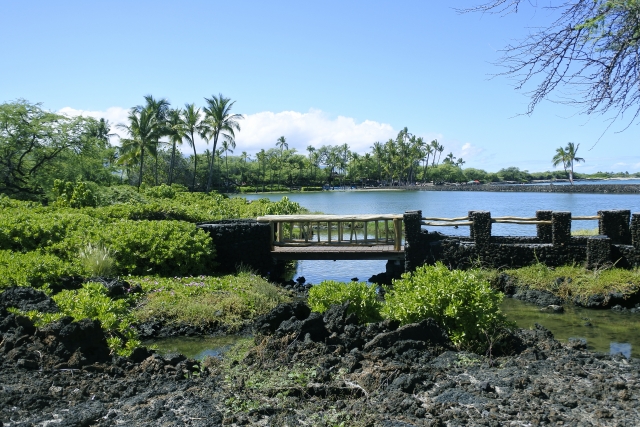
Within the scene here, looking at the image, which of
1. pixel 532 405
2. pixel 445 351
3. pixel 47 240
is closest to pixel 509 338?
pixel 445 351

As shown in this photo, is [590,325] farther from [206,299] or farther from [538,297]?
[206,299]

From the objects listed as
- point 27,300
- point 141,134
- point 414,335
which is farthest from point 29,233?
point 141,134

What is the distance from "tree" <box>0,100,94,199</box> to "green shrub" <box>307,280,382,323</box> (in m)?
27.2

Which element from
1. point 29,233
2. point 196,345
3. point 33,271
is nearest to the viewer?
point 196,345

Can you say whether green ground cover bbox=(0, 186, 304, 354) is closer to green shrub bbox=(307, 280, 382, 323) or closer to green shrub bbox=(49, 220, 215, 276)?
green shrub bbox=(49, 220, 215, 276)

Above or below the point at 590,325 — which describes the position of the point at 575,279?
above

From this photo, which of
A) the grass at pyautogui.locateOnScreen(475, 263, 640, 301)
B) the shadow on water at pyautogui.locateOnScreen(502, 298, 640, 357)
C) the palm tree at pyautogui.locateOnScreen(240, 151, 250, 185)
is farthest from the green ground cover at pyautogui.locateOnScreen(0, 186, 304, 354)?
the palm tree at pyautogui.locateOnScreen(240, 151, 250, 185)

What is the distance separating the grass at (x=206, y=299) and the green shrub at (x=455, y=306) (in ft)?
12.3

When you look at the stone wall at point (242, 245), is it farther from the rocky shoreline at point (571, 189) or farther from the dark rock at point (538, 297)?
the rocky shoreline at point (571, 189)

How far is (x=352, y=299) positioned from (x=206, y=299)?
373 centimetres

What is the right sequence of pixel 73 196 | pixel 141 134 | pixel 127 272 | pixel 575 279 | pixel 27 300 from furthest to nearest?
pixel 141 134 → pixel 73 196 → pixel 127 272 → pixel 575 279 → pixel 27 300

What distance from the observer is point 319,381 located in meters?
7.30

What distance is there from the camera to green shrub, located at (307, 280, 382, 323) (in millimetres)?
10125

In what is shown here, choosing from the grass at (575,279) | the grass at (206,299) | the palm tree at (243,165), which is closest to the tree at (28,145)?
the grass at (206,299)
